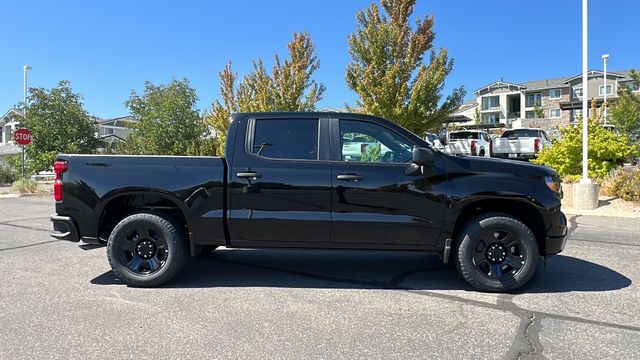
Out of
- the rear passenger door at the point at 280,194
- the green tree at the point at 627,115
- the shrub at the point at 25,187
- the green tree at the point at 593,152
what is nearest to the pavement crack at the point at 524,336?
the rear passenger door at the point at 280,194

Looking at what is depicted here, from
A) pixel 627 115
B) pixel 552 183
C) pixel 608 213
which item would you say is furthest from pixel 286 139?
pixel 627 115

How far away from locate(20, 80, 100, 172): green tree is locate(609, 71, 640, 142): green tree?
38.4 m

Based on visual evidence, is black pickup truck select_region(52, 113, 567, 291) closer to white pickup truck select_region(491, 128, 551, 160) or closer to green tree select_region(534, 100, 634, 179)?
green tree select_region(534, 100, 634, 179)

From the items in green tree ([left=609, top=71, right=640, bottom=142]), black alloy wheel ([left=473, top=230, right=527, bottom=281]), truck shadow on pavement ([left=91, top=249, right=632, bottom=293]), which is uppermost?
green tree ([left=609, top=71, right=640, bottom=142])

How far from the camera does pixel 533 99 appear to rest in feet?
212

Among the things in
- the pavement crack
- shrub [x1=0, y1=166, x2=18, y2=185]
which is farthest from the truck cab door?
shrub [x1=0, y1=166, x2=18, y2=185]

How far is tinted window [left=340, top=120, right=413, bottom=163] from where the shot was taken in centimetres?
464

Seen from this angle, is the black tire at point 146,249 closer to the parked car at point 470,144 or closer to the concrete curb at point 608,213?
the concrete curb at point 608,213

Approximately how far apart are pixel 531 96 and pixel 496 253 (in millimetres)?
68160

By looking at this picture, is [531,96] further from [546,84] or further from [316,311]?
[316,311]

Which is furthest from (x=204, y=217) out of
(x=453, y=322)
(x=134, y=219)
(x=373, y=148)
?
(x=453, y=322)

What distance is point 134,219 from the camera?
4699 millimetres

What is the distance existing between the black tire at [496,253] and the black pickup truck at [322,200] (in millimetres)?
10

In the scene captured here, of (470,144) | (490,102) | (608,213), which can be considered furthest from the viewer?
(490,102)
